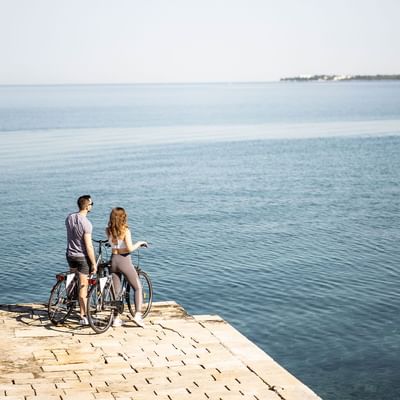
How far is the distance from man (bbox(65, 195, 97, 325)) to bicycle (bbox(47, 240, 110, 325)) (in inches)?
4.7

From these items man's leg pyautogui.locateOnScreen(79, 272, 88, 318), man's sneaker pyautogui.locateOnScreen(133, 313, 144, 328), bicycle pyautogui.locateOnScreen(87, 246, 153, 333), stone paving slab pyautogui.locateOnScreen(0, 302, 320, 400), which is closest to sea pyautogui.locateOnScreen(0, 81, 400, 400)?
stone paving slab pyautogui.locateOnScreen(0, 302, 320, 400)

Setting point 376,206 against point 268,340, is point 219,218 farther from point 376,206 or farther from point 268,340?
point 268,340

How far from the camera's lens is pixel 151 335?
12.8m

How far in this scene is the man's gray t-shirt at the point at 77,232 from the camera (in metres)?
12.7

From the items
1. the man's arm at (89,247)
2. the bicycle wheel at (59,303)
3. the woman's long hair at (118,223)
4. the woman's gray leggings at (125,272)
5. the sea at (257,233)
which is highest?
the woman's long hair at (118,223)

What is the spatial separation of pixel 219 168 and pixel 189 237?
903 inches

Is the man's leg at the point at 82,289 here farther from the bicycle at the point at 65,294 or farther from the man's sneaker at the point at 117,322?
the man's sneaker at the point at 117,322

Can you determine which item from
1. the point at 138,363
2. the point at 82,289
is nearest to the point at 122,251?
the point at 82,289

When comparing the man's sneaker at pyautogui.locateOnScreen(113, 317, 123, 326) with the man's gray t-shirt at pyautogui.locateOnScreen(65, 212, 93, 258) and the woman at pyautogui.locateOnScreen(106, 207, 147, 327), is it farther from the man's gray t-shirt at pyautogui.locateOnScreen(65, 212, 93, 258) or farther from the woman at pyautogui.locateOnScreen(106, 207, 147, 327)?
the man's gray t-shirt at pyautogui.locateOnScreen(65, 212, 93, 258)

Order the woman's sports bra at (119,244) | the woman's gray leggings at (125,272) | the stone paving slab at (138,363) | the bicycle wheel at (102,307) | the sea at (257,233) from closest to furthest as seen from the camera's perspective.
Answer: the stone paving slab at (138,363)
the woman's sports bra at (119,244)
the woman's gray leggings at (125,272)
the bicycle wheel at (102,307)
the sea at (257,233)

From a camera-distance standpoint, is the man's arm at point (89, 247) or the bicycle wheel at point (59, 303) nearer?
the man's arm at point (89, 247)

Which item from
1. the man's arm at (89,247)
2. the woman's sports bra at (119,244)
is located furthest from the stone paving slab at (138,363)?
the woman's sports bra at (119,244)

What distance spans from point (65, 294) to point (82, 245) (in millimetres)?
971

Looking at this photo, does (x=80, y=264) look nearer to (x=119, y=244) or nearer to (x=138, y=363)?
(x=119, y=244)
